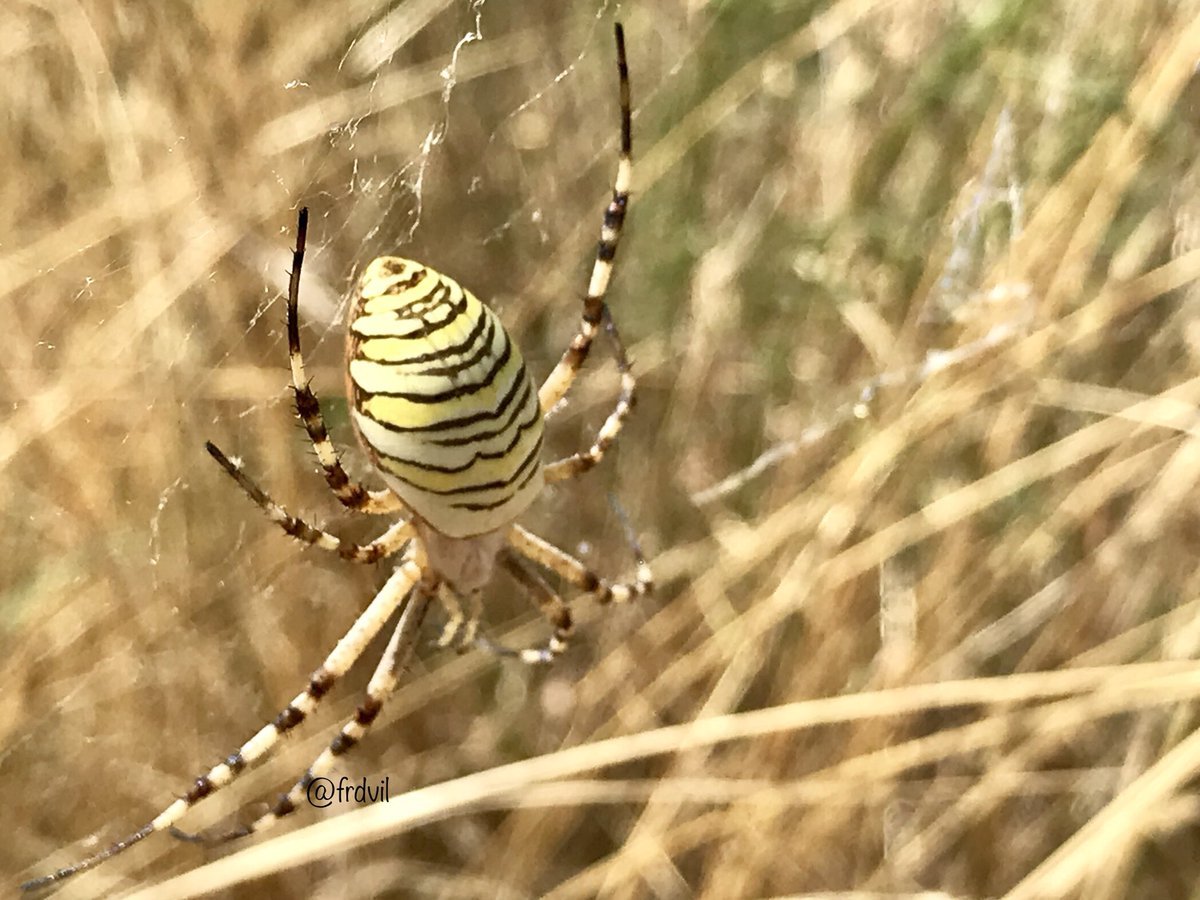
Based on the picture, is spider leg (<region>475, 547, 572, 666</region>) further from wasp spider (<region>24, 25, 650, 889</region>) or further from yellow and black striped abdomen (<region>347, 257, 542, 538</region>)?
yellow and black striped abdomen (<region>347, 257, 542, 538</region>)

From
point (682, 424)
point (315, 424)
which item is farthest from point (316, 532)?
point (682, 424)

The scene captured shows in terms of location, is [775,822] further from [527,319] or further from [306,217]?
[306,217]

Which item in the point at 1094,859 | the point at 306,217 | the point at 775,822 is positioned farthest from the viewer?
the point at 775,822

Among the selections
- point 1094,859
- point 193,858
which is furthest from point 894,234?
point 193,858

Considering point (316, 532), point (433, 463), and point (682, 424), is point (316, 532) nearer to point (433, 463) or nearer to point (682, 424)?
point (433, 463)

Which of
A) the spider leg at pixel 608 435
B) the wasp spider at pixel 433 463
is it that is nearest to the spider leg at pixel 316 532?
the wasp spider at pixel 433 463

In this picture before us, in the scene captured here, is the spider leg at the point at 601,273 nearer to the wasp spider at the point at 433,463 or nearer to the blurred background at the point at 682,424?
the wasp spider at the point at 433,463

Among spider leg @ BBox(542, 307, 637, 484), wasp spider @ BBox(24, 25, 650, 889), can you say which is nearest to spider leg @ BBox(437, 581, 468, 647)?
wasp spider @ BBox(24, 25, 650, 889)
